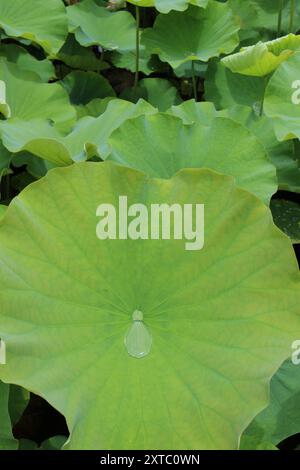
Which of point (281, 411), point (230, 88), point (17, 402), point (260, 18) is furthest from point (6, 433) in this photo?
point (260, 18)

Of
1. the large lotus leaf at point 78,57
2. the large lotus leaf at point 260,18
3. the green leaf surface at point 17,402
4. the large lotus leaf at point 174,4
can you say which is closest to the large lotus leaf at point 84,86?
the large lotus leaf at point 78,57

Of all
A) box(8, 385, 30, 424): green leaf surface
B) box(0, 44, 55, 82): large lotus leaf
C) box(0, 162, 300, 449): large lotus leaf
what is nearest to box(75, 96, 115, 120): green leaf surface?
box(0, 44, 55, 82): large lotus leaf

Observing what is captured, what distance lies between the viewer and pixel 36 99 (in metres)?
1.80

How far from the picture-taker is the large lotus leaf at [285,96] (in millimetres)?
1502

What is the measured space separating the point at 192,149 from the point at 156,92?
0.73 metres

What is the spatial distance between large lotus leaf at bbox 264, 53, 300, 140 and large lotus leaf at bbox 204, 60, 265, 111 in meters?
0.32

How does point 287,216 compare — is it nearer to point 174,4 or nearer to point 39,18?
point 174,4

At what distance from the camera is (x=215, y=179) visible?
1.17 m

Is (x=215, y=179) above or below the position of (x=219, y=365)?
above

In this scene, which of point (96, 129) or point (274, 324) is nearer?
point (274, 324)

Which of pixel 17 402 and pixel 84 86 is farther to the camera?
pixel 84 86
